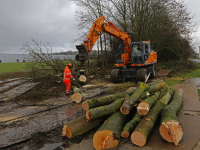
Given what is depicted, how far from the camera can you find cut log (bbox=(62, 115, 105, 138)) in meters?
3.64

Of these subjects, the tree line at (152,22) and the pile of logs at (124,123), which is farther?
the tree line at (152,22)

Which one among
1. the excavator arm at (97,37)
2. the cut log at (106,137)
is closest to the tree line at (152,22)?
the excavator arm at (97,37)

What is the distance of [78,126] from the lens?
3.72 m

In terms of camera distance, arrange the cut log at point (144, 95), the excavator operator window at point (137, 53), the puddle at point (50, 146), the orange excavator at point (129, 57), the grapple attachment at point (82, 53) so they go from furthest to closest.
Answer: the excavator operator window at point (137, 53)
the orange excavator at point (129, 57)
the grapple attachment at point (82, 53)
the cut log at point (144, 95)
the puddle at point (50, 146)

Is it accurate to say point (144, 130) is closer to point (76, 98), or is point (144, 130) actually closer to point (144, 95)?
point (144, 95)

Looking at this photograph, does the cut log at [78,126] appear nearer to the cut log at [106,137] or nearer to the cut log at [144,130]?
the cut log at [106,137]

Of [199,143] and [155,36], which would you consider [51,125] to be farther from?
[155,36]


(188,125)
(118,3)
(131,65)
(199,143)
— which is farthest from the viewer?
(118,3)

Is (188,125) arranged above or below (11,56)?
below

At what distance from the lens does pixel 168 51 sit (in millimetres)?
20766

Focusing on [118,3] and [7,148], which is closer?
[7,148]

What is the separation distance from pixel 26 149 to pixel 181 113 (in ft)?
13.3

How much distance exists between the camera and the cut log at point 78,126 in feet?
12.0

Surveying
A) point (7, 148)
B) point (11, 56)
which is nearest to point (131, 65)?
point (7, 148)
